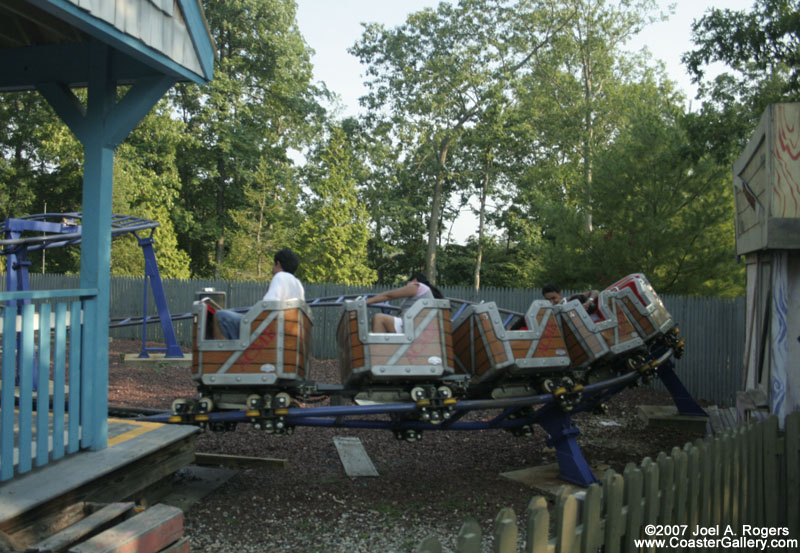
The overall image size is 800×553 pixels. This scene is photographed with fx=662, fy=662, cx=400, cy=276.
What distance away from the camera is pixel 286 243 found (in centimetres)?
2555

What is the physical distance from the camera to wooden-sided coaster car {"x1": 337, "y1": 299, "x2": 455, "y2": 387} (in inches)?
197

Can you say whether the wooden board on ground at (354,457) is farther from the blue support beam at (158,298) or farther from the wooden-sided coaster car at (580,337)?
the blue support beam at (158,298)

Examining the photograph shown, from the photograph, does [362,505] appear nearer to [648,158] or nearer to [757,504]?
[757,504]

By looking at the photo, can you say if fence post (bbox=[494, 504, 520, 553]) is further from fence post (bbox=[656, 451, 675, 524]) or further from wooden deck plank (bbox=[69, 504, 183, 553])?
wooden deck plank (bbox=[69, 504, 183, 553])

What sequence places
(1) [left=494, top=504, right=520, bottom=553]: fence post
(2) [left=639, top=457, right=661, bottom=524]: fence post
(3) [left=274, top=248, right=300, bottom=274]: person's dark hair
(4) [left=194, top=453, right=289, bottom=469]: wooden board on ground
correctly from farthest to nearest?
1. (4) [left=194, top=453, right=289, bottom=469]: wooden board on ground
2. (3) [left=274, top=248, right=300, bottom=274]: person's dark hair
3. (2) [left=639, top=457, right=661, bottom=524]: fence post
4. (1) [left=494, top=504, right=520, bottom=553]: fence post

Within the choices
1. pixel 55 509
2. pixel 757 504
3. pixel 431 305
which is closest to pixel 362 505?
pixel 431 305

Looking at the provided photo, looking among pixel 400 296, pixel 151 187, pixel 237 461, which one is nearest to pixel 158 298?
pixel 237 461

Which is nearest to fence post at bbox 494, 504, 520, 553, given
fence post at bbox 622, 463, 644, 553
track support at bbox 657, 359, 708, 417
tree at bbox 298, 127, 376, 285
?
fence post at bbox 622, 463, 644, 553

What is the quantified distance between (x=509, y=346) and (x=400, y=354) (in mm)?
1040

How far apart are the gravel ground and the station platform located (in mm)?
478

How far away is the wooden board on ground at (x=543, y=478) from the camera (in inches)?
234

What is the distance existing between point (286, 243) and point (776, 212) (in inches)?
852

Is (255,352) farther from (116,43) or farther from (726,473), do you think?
(726,473)

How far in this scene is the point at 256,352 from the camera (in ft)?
16.0
